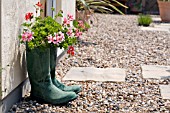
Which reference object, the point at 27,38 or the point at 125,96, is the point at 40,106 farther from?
the point at 125,96

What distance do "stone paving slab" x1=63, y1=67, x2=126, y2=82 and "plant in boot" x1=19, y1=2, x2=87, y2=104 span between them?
3.54 feet

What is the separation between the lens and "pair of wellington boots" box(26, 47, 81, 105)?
3611 millimetres

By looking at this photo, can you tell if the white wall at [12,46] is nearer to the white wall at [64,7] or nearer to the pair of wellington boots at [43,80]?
the pair of wellington boots at [43,80]

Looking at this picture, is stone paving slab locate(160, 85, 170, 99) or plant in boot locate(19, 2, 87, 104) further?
stone paving slab locate(160, 85, 170, 99)

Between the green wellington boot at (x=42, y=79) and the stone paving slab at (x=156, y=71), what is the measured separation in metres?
1.61

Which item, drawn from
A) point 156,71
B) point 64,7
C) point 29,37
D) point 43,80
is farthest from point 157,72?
point 29,37

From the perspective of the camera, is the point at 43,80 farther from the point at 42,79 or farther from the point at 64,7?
the point at 64,7

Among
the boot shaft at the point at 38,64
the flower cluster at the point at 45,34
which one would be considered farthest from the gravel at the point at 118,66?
the flower cluster at the point at 45,34

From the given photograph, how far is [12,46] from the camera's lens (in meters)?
3.51

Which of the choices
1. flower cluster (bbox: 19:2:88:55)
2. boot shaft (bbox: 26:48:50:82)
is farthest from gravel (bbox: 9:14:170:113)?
flower cluster (bbox: 19:2:88:55)

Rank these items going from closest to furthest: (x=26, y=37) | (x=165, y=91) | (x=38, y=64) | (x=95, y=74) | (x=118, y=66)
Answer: (x=26, y=37) → (x=38, y=64) → (x=165, y=91) → (x=95, y=74) → (x=118, y=66)

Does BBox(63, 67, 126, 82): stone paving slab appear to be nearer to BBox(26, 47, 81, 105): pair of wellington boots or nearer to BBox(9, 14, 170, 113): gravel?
BBox(9, 14, 170, 113): gravel

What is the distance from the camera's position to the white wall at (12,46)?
3283 millimetres

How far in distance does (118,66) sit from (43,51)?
2262 mm
